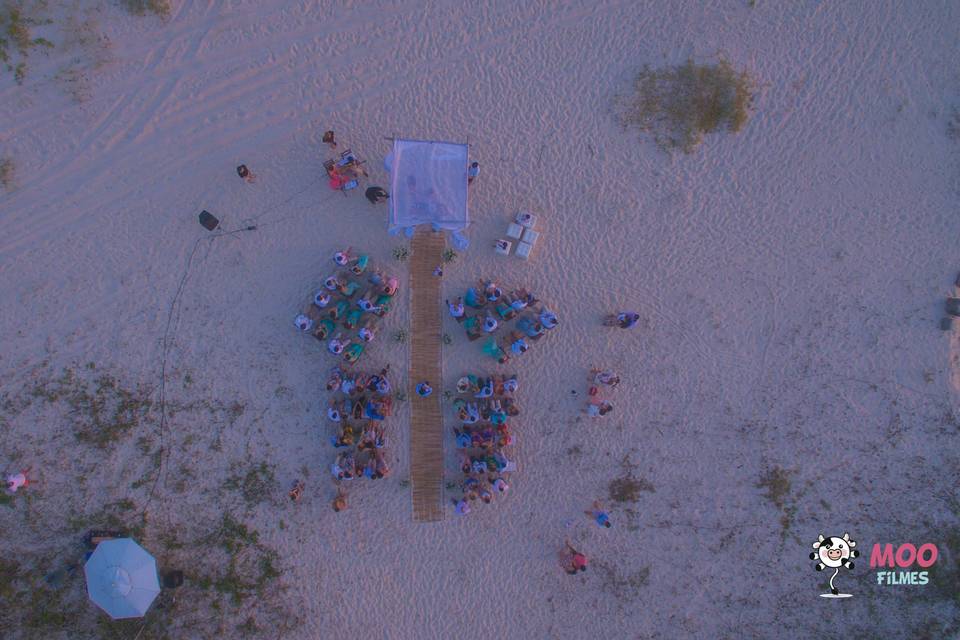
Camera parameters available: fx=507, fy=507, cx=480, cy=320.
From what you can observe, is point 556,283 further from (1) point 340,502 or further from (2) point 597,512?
(1) point 340,502

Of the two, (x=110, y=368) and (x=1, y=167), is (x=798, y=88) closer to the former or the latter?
(x=110, y=368)

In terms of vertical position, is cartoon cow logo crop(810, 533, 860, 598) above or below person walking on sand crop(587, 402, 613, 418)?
below

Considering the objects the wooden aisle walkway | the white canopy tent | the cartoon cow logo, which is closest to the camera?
the white canopy tent

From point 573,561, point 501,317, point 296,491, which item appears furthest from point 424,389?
point 573,561

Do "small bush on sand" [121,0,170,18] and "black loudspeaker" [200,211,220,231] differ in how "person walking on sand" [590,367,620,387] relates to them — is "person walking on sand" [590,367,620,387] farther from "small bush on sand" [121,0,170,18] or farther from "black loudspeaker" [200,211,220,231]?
"small bush on sand" [121,0,170,18]

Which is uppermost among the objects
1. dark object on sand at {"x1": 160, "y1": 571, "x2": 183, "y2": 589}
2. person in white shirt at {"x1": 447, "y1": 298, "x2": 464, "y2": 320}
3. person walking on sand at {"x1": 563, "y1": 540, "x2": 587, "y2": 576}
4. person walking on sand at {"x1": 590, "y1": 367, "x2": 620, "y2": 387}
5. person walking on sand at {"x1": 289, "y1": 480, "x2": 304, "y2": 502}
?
person in white shirt at {"x1": 447, "y1": 298, "x2": 464, "y2": 320}

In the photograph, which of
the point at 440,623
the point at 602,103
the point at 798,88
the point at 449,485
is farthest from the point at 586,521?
the point at 798,88

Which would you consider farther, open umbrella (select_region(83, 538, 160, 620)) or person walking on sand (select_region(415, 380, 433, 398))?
person walking on sand (select_region(415, 380, 433, 398))

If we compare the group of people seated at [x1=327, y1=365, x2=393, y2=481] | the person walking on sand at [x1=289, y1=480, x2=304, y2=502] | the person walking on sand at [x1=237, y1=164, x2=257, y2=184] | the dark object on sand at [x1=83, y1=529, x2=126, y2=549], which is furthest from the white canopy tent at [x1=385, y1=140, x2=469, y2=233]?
the dark object on sand at [x1=83, y1=529, x2=126, y2=549]
